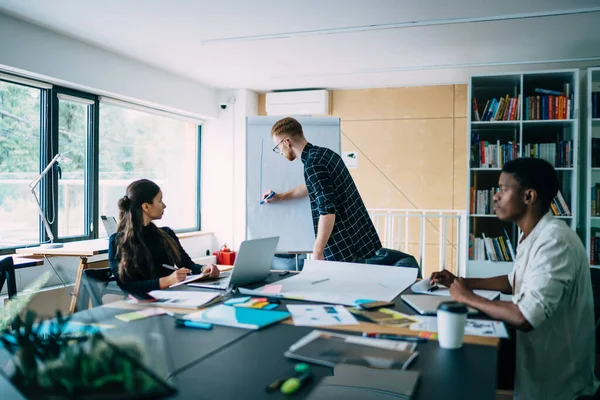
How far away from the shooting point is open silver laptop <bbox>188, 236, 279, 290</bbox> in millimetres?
1918

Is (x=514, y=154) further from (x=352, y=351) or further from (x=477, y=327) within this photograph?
(x=352, y=351)

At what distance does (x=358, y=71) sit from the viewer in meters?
5.73

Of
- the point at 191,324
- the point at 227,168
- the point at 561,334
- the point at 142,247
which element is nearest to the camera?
the point at 191,324

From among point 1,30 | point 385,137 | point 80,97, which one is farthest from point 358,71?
point 1,30

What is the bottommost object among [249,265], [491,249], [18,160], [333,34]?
[491,249]

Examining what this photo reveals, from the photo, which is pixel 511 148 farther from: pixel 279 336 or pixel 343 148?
pixel 279 336

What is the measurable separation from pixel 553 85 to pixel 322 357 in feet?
15.5

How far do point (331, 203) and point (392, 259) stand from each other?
0.62 metres

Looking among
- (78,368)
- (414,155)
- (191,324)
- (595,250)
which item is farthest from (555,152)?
(78,368)

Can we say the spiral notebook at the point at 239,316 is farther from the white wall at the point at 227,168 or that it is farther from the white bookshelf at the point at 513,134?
the white wall at the point at 227,168

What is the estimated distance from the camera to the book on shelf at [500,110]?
478 centimetres

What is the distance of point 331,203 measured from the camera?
105 inches

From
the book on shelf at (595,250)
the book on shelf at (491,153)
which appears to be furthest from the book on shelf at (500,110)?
the book on shelf at (595,250)

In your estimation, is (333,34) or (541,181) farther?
(333,34)
